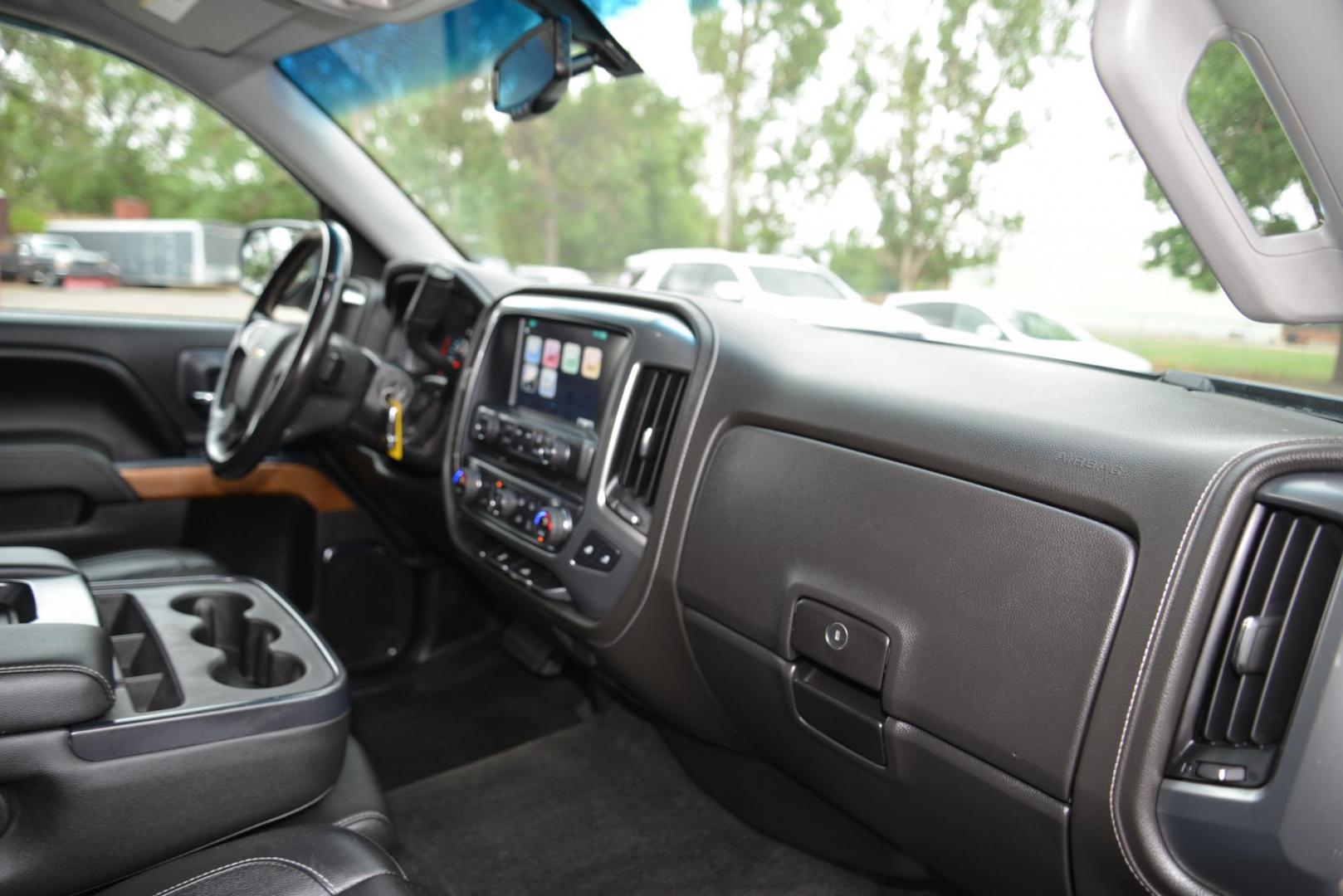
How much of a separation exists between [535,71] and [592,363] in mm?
612

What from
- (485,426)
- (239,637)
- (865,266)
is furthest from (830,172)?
(239,637)

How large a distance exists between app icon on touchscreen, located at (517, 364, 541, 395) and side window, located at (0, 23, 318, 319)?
1160 millimetres

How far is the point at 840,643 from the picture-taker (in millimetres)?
1395

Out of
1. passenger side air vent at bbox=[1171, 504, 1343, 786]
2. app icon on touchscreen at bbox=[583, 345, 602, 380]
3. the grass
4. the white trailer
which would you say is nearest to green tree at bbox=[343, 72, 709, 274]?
the white trailer

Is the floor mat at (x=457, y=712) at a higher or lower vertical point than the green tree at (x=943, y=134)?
lower

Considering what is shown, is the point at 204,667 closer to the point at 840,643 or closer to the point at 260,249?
the point at 840,643

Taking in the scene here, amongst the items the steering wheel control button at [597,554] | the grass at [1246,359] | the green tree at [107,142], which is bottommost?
the steering wheel control button at [597,554]

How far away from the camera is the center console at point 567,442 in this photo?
1.79 metres

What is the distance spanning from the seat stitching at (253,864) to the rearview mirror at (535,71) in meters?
1.45

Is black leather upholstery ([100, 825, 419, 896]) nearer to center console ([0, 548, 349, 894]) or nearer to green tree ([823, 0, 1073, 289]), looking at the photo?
center console ([0, 548, 349, 894])

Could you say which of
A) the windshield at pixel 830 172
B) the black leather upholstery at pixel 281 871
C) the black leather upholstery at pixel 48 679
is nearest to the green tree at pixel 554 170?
the windshield at pixel 830 172

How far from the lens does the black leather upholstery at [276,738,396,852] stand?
1503 millimetres

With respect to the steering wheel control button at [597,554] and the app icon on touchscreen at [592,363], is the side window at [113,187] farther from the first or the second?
the steering wheel control button at [597,554]

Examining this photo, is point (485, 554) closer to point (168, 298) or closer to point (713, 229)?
point (713, 229)
